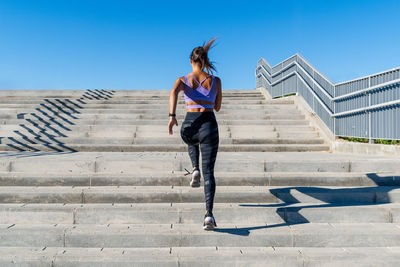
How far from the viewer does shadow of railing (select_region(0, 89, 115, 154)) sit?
680 cm

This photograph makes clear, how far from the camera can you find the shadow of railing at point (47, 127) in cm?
680

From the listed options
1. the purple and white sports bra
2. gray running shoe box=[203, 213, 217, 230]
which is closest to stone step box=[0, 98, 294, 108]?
the purple and white sports bra

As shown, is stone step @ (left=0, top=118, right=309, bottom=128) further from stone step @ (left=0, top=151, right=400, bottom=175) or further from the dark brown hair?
the dark brown hair

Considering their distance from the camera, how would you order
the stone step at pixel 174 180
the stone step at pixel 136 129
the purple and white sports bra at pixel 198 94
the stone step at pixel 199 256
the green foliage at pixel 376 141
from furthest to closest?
the stone step at pixel 136 129
the green foliage at pixel 376 141
the stone step at pixel 174 180
the purple and white sports bra at pixel 198 94
the stone step at pixel 199 256

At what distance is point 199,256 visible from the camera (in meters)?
2.81

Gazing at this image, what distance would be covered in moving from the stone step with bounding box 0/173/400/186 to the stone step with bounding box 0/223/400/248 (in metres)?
1.04

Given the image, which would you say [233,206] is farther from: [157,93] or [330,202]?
[157,93]

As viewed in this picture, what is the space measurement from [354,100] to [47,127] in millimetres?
7373

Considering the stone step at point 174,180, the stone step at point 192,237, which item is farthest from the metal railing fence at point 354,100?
the stone step at point 192,237

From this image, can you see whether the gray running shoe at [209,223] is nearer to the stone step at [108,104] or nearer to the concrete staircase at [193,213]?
the concrete staircase at [193,213]

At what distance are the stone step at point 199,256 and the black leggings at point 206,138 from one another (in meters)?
0.50

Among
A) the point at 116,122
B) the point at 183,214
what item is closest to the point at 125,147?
the point at 116,122

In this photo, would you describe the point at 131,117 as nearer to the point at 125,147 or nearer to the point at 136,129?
the point at 136,129

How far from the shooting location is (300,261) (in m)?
2.74
